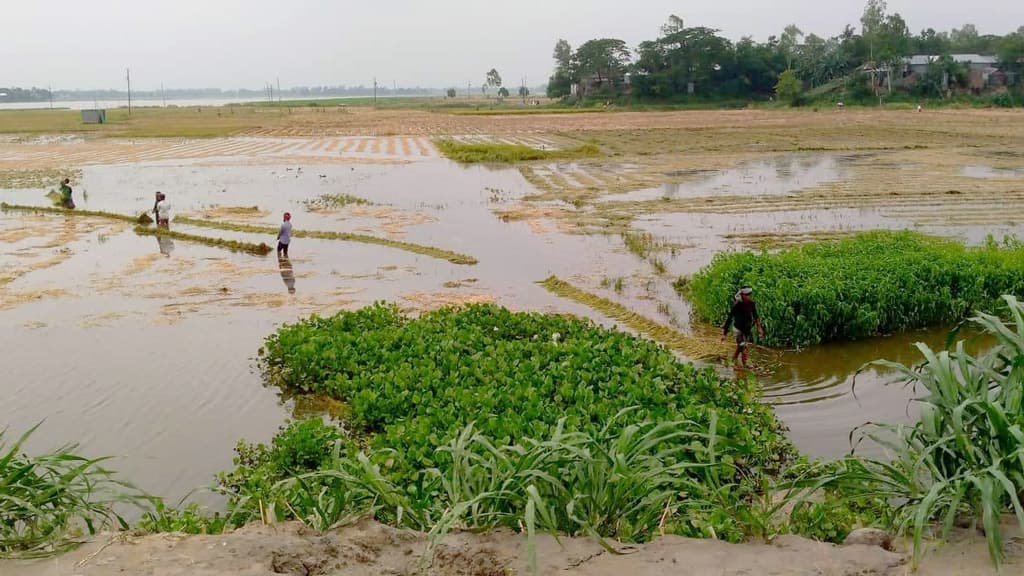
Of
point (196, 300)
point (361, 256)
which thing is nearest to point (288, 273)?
point (361, 256)

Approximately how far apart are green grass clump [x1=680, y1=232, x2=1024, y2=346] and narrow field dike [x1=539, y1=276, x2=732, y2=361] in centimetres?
80

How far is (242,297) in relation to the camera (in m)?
16.0

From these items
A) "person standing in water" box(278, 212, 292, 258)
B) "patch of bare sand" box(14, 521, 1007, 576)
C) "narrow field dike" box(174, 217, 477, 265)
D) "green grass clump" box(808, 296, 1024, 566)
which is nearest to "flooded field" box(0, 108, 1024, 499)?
"narrow field dike" box(174, 217, 477, 265)

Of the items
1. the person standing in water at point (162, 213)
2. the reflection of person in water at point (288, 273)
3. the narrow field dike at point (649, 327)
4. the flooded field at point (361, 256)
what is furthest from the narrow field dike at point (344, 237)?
the narrow field dike at point (649, 327)

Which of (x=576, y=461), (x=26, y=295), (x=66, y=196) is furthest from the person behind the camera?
(x=66, y=196)

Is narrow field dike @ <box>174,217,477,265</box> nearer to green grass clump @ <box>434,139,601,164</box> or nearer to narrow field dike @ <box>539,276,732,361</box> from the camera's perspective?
narrow field dike @ <box>539,276,732,361</box>

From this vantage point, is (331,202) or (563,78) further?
(563,78)

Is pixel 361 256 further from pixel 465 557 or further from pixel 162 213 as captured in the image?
pixel 465 557

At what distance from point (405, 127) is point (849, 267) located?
52169 mm

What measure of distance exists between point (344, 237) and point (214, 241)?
3.22 metres

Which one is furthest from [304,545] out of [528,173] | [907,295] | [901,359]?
[528,173]

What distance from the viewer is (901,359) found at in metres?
12.2

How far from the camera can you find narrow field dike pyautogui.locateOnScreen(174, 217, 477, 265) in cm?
1900

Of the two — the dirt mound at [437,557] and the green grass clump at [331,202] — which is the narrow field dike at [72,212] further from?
the dirt mound at [437,557]
